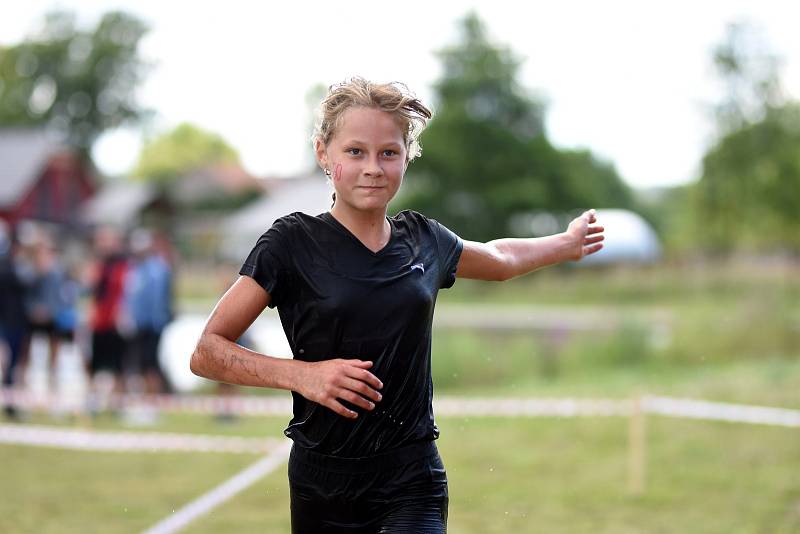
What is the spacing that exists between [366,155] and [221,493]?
17.4 ft

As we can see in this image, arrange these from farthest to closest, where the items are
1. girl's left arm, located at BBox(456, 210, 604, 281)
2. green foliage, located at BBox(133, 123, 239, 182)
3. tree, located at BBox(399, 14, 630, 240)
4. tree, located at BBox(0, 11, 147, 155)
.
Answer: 1. green foliage, located at BBox(133, 123, 239, 182)
2. tree, located at BBox(0, 11, 147, 155)
3. tree, located at BBox(399, 14, 630, 240)
4. girl's left arm, located at BBox(456, 210, 604, 281)

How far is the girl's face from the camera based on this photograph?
10.2 ft

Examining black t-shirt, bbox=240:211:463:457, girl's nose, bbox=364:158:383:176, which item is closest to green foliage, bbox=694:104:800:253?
black t-shirt, bbox=240:211:463:457

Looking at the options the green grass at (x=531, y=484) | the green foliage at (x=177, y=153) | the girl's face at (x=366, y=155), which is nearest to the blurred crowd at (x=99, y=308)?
the green grass at (x=531, y=484)

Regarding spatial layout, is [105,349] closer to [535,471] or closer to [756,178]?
[535,471]

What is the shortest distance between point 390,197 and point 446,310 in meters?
33.3

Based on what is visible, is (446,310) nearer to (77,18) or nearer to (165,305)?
(165,305)

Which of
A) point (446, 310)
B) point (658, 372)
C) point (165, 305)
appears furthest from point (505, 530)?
point (446, 310)

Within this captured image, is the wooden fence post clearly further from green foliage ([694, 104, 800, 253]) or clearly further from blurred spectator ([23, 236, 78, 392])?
green foliage ([694, 104, 800, 253])

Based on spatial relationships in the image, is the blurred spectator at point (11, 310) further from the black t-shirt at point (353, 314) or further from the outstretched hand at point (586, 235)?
the black t-shirt at point (353, 314)

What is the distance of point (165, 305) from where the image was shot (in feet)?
38.6

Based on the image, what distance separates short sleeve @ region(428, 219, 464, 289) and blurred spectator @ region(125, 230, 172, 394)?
8500 millimetres

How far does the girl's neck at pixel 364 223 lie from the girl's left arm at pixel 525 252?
39 centimetres

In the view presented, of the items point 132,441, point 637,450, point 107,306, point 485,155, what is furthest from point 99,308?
point 485,155
